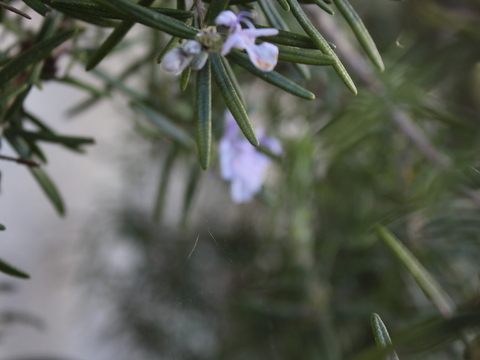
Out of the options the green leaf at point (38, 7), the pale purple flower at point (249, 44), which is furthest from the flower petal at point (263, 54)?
the green leaf at point (38, 7)

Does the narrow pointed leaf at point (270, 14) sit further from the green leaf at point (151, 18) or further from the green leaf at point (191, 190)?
the green leaf at point (191, 190)

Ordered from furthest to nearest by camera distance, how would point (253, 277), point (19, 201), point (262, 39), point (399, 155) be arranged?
1. point (19, 201)
2. point (253, 277)
3. point (399, 155)
4. point (262, 39)

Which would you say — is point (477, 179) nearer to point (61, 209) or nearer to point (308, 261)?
point (61, 209)

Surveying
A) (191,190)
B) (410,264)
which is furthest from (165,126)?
(410,264)

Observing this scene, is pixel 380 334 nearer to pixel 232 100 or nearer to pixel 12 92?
pixel 232 100

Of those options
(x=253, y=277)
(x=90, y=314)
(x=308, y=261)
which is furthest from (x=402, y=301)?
(x=90, y=314)
